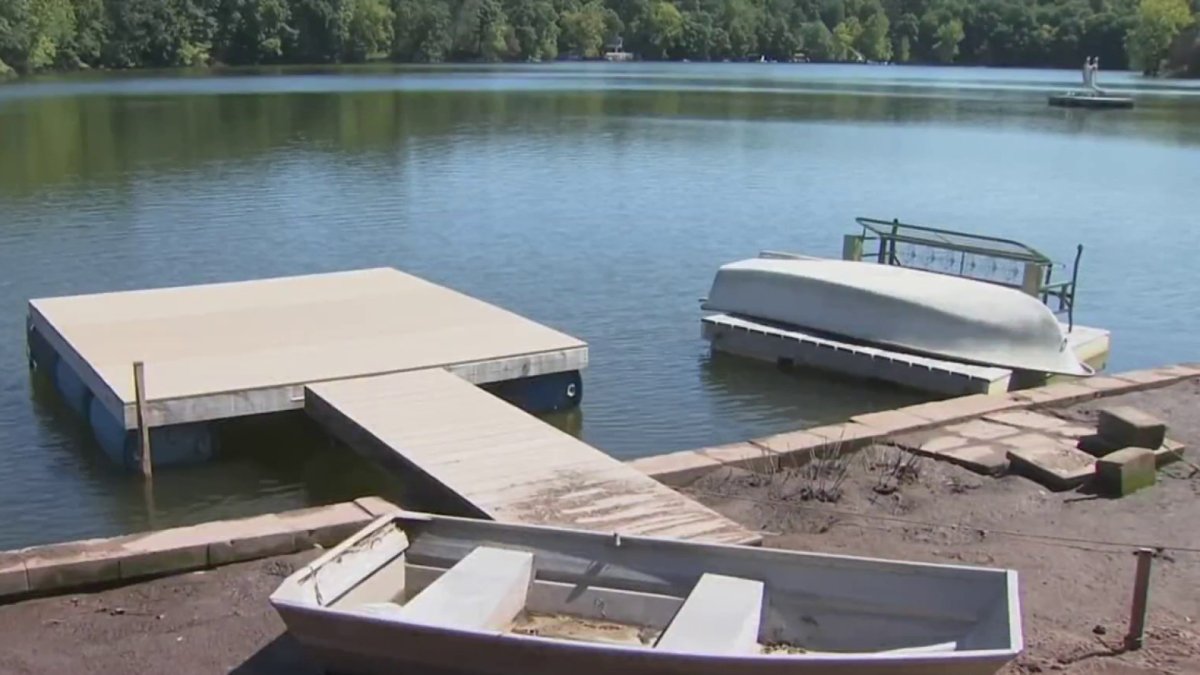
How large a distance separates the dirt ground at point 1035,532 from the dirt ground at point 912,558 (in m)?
0.01

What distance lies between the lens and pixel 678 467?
8.76m

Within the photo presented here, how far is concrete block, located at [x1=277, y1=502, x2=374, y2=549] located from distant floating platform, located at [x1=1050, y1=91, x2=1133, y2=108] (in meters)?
60.5

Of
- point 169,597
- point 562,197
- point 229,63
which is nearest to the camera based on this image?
point 169,597

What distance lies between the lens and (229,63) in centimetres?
10469

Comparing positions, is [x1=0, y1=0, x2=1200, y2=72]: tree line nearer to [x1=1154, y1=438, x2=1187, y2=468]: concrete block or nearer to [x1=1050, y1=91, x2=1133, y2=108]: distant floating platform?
[x1=1050, y1=91, x2=1133, y2=108]: distant floating platform

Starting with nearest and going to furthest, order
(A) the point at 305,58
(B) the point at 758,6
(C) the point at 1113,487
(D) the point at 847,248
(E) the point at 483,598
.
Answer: (E) the point at 483,598
(C) the point at 1113,487
(D) the point at 847,248
(A) the point at 305,58
(B) the point at 758,6

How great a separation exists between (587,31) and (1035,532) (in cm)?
13185

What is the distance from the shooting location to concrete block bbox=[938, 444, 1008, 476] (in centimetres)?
897

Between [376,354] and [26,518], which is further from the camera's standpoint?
[376,354]

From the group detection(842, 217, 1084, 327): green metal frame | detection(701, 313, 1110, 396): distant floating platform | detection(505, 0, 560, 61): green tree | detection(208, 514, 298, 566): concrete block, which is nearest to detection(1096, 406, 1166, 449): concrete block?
detection(701, 313, 1110, 396): distant floating platform

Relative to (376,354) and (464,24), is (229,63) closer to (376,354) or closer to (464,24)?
(464,24)

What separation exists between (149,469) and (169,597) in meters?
Result: 3.76

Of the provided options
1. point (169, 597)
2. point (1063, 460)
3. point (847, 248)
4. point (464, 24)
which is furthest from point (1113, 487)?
point (464, 24)

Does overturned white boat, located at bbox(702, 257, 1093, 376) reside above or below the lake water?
above
